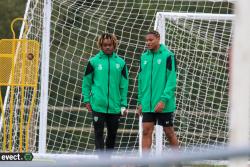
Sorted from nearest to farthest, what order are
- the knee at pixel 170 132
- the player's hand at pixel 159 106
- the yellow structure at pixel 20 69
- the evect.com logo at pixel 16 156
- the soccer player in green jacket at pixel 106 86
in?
1. the player's hand at pixel 159 106
2. the soccer player in green jacket at pixel 106 86
3. the knee at pixel 170 132
4. the evect.com logo at pixel 16 156
5. the yellow structure at pixel 20 69

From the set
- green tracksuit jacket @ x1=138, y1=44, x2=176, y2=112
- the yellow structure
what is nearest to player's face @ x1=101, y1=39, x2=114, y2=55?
green tracksuit jacket @ x1=138, y1=44, x2=176, y2=112

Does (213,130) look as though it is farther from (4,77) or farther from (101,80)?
(101,80)

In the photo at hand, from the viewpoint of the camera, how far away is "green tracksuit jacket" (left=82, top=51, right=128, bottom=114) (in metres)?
9.70

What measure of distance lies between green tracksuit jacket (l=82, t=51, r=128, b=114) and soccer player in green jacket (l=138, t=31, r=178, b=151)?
0.26 m

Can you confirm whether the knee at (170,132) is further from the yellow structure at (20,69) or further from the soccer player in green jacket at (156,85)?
the yellow structure at (20,69)

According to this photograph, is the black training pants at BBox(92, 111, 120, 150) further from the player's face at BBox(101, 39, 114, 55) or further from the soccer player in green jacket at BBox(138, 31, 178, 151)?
the player's face at BBox(101, 39, 114, 55)

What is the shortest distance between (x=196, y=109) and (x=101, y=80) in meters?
4.56

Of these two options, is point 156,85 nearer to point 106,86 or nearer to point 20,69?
point 106,86

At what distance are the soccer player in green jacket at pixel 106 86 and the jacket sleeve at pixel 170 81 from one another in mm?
488

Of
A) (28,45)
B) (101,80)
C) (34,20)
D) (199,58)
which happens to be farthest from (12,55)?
(199,58)

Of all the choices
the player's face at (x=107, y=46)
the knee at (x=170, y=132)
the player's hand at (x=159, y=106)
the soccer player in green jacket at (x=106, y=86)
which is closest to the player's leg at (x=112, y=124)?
the soccer player in green jacket at (x=106, y=86)

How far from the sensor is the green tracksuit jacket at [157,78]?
31.8 ft

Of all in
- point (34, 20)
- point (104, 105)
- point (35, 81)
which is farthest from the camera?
point (34, 20)

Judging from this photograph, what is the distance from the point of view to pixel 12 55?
1180 cm
